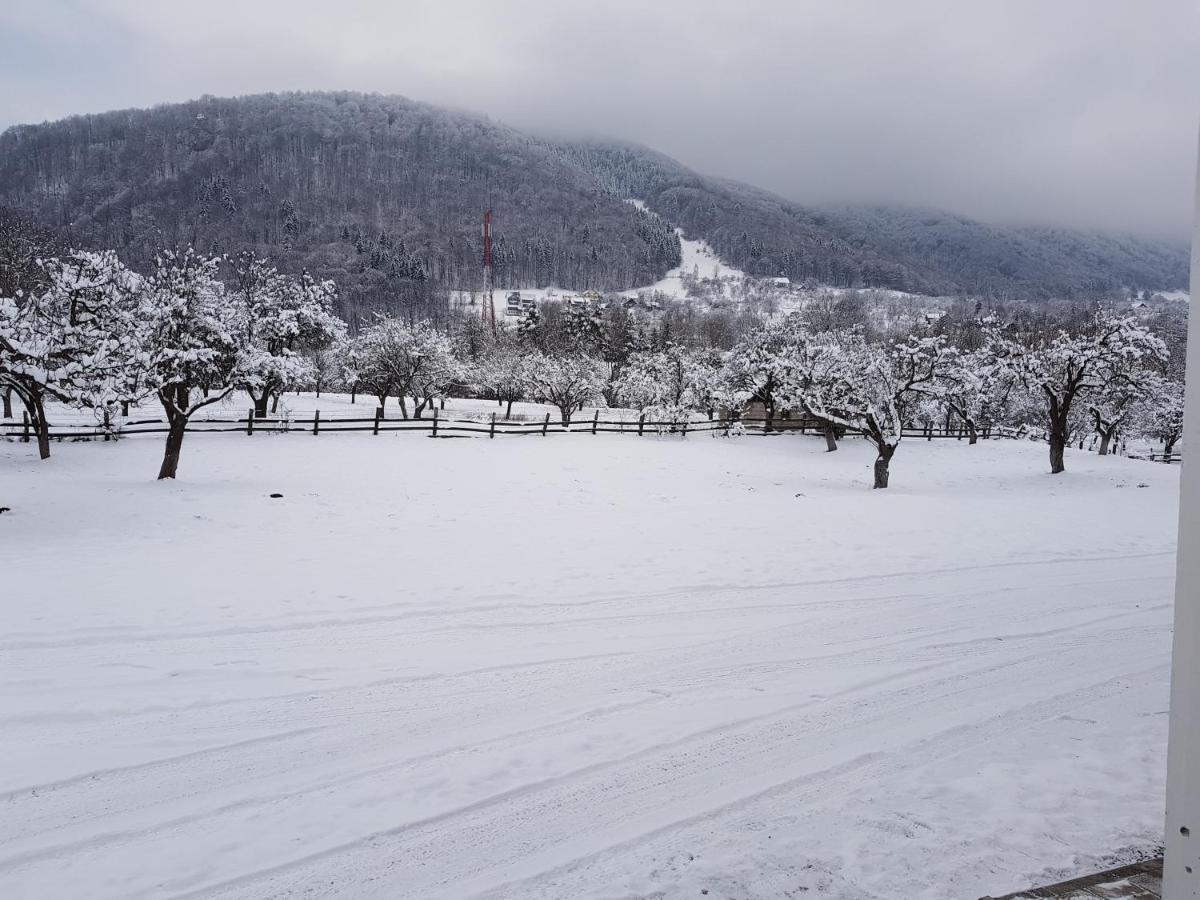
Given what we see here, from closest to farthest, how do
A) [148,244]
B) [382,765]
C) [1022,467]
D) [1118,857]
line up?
1. [1118,857]
2. [382,765]
3. [1022,467]
4. [148,244]

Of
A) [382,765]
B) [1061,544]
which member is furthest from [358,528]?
[1061,544]

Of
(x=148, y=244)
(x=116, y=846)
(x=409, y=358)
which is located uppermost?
(x=148, y=244)

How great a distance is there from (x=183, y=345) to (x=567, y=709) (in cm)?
1679

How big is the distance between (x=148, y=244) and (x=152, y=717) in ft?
665

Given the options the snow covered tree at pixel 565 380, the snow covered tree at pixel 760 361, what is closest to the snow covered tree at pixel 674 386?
the snow covered tree at pixel 760 361

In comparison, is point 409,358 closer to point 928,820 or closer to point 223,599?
point 223,599

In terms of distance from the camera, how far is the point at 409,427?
3128cm

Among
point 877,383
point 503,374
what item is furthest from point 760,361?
point 503,374

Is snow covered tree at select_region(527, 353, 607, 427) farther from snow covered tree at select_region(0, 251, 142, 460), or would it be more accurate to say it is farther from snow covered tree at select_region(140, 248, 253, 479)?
snow covered tree at select_region(0, 251, 142, 460)

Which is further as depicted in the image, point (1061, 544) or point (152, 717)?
point (1061, 544)

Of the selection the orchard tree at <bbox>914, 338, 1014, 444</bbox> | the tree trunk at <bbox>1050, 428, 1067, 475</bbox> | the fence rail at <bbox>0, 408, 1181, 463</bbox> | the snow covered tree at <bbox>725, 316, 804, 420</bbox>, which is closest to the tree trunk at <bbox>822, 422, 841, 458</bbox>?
the fence rail at <bbox>0, 408, 1181, 463</bbox>

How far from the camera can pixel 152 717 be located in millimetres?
5055

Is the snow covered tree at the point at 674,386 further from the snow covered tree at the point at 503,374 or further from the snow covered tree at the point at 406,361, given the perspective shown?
the snow covered tree at the point at 503,374

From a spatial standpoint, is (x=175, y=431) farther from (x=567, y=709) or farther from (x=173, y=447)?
(x=567, y=709)
